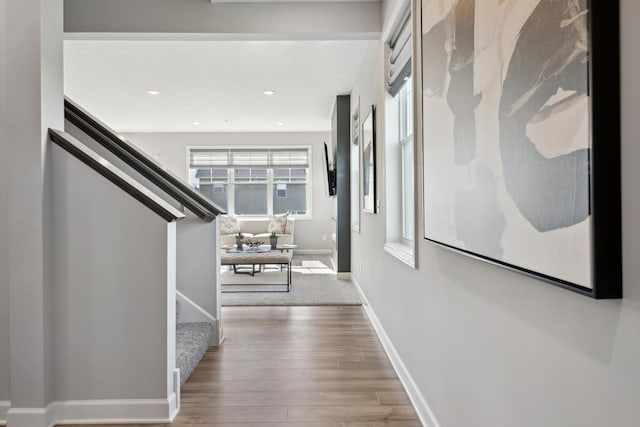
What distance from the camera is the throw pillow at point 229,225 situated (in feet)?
27.0

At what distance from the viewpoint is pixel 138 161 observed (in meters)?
2.97

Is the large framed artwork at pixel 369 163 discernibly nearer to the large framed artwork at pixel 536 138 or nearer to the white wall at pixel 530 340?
the white wall at pixel 530 340

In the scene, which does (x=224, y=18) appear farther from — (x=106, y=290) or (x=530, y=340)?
(x=530, y=340)

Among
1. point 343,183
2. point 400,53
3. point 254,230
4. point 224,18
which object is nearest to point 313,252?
point 254,230

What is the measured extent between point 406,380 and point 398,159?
1.44m

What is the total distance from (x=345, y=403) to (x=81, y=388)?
128cm

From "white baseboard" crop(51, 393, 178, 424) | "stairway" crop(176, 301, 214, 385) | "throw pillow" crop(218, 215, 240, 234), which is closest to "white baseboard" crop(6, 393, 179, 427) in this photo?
"white baseboard" crop(51, 393, 178, 424)

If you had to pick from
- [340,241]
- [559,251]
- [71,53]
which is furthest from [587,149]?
[340,241]

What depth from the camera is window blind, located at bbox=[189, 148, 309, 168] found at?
915 cm

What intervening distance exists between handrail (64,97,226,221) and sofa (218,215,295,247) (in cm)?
487

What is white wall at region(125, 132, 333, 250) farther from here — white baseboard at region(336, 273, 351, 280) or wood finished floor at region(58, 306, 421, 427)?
wood finished floor at region(58, 306, 421, 427)

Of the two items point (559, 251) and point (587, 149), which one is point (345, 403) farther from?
point (587, 149)

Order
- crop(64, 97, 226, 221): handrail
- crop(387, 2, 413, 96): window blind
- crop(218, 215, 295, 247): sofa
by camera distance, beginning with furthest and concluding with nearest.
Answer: crop(218, 215, 295, 247): sofa, crop(64, 97, 226, 221): handrail, crop(387, 2, 413, 96): window blind

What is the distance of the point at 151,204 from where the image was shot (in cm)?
201
